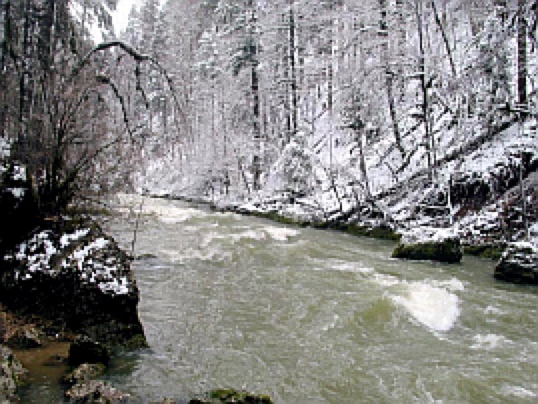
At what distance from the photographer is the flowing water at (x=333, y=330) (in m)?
4.77

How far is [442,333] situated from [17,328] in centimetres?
593

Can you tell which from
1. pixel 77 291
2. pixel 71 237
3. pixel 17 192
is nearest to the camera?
pixel 77 291

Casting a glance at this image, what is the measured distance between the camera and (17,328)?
5230 mm

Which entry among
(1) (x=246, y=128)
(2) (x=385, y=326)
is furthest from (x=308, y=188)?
(2) (x=385, y=326)

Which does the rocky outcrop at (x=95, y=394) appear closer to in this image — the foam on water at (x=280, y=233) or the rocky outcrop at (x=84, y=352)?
the rocky outcrop at (x=84, y=352)

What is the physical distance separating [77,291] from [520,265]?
8884 millimetres

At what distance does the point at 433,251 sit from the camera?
37.1ft

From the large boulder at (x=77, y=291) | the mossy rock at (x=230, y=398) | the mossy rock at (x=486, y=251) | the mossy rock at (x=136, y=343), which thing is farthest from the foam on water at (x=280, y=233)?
the mossy rock at (x=230, y=398)

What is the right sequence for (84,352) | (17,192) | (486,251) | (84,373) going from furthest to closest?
1. (486,251)
2. (17,192)
3. (84,352)
4. (84,373)

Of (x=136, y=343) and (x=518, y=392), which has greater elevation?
Result: (x=136, y=343)

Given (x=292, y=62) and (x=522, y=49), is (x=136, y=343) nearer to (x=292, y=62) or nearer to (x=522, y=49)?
(x=522, y=49)

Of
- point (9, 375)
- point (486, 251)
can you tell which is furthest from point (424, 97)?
point (9, 375)

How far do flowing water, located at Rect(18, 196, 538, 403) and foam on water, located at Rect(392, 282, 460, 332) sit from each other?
0.11ft

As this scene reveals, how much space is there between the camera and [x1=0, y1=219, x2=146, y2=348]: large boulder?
5.50 m
